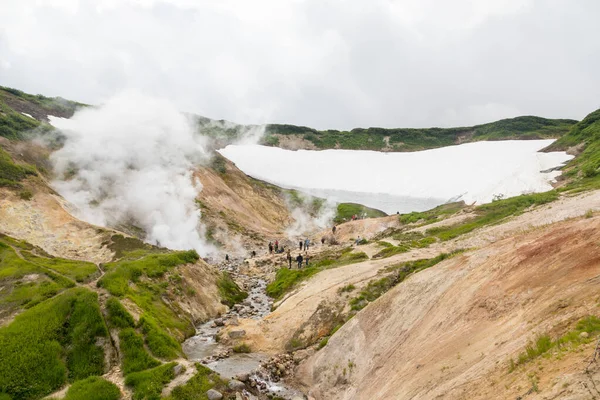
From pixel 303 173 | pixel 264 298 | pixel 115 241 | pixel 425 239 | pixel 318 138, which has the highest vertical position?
pixel 318 138

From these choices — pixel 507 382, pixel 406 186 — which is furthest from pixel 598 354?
pixel 406 186

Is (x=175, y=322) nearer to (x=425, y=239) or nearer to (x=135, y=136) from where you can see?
(x=425, y=239)

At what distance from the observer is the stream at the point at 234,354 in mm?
19766

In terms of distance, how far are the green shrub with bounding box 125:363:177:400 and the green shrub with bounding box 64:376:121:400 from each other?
747 mm

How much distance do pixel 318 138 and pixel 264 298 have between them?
115m

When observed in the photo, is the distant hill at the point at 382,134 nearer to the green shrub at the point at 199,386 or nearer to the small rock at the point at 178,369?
the small rock at the point at 178,369

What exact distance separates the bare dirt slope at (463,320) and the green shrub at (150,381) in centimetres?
729

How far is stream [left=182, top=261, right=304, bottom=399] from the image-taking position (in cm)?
1977

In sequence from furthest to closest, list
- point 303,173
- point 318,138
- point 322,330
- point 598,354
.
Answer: point 318,138, point 303,173, point 322,330, point 598,354

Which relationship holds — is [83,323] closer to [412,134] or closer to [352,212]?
[352,212]

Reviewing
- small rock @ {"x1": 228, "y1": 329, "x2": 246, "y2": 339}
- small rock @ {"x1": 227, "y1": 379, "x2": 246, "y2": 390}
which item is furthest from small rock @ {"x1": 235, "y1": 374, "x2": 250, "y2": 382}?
small rock @ {"x1": 228, "y1": 329, "x2": 246, "y2": 339}

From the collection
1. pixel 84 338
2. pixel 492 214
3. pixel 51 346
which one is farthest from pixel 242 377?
pixel 492 214

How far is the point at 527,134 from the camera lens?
129 metres

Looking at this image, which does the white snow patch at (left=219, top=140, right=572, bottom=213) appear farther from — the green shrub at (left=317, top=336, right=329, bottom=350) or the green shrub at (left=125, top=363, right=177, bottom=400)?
the green shrub at (left=125, top=363, right=177, bottom=400)
